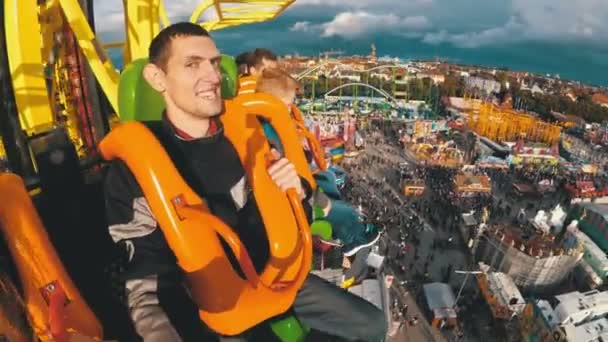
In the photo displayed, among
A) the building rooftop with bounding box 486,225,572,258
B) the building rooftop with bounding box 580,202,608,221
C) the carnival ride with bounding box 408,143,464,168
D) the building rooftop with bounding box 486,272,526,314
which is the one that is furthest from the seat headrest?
the carnival ride with bounding box 408,143,464,168

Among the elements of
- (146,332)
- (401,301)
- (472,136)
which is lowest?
(401,301)

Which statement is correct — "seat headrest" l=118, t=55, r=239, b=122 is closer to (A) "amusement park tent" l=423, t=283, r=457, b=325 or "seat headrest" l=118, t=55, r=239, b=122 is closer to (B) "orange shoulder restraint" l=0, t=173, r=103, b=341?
(B) "orange shoulder restraint" l=0, t=173, r=103, b=341

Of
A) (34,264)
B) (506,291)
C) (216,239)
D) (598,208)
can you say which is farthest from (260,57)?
(598,208)

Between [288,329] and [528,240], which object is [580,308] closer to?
[528,240]

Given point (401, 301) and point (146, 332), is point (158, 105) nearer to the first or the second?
point (146, 332)

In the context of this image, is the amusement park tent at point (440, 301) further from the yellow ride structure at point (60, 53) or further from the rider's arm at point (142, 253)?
the rider's arm at point (142, 253)

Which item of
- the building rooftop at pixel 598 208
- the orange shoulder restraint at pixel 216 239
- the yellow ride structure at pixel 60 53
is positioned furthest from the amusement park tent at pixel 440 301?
the orange shoulder restraint at pixel 216 239

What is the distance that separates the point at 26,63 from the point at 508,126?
1712 inches

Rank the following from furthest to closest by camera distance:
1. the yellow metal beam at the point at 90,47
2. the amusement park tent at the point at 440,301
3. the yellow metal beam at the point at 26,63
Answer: the amusement park tent at the point at 440,301 < the yellow metal beam at the point at 90,47 < the yellow metal beam at the point at 26,63

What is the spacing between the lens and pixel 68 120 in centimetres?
418

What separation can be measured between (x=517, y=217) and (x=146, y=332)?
2464 cm

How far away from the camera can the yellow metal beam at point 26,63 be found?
3078 millimetres

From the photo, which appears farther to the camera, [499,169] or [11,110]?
[499,169]

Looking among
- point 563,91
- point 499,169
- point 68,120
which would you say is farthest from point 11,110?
point 563,91
